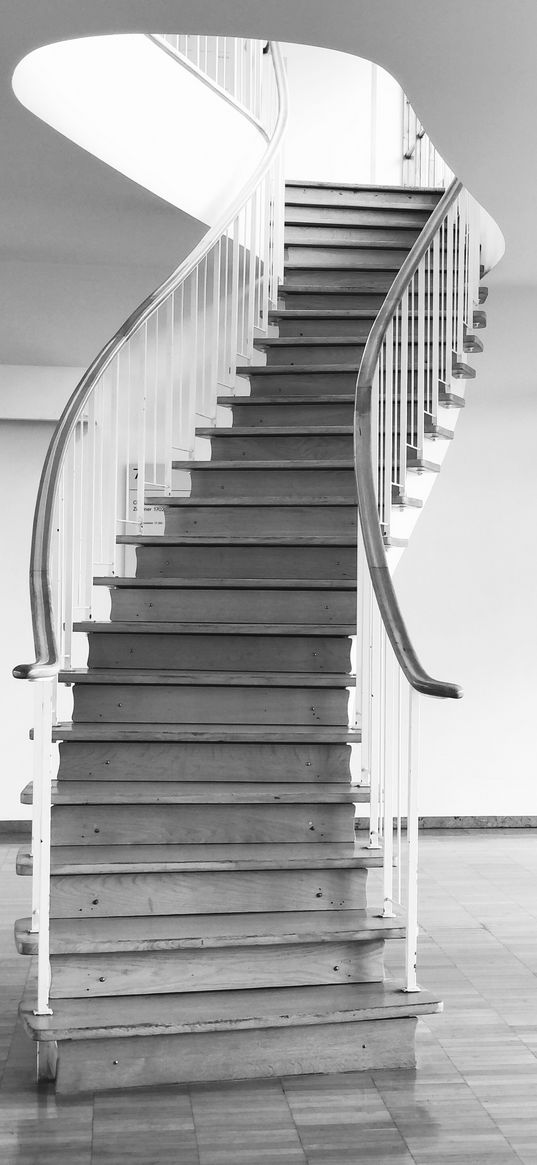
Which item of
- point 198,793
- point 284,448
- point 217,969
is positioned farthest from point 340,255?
point 217,969

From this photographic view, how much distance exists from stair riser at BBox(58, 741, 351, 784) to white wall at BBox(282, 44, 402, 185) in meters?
5.24

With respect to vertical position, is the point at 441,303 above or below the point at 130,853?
above

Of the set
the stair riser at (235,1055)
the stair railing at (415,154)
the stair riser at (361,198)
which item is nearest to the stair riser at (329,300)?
the stair riser at (361,198)

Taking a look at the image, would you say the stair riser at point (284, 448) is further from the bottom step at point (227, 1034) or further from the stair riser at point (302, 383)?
the bottom step at point (227, 1034)

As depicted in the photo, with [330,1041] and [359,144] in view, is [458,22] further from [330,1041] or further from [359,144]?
[359,144]

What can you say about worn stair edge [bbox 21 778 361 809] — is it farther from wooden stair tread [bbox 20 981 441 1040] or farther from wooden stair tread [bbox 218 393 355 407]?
wooden stair tread [bbox 218 393 355 407]

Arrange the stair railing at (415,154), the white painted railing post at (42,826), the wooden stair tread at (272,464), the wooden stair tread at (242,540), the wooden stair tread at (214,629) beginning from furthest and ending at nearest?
1. the stair railing at (415,154)
2. the wooden stair tread at (272,464)
3. the wooden stair tread at (242,540)
4. the wooden stair tread at (214,629)
5. the white painted railing post at (42,826)

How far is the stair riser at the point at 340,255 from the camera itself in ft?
20.1

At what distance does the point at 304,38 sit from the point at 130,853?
2.54 metres

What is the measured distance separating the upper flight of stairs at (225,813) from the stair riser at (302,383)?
41cm

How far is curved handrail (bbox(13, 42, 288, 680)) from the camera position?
3.34 m

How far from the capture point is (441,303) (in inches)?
221

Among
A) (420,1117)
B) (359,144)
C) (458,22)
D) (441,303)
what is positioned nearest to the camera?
(420,1117)

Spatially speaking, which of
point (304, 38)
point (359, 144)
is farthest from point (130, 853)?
point (359, 144)
